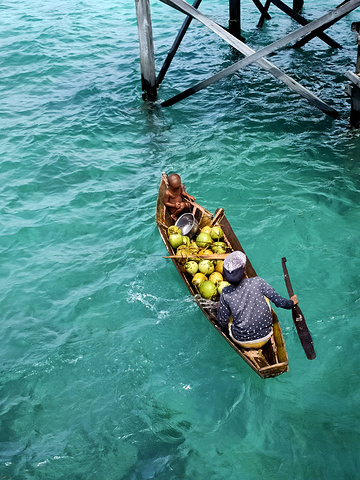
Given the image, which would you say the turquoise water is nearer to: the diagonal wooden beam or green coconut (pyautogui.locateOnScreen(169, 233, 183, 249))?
green coconut (pyautogui.locateOnScreen(169, 233, 183, 249))

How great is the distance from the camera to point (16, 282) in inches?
312

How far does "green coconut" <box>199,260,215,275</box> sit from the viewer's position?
6.76 meters

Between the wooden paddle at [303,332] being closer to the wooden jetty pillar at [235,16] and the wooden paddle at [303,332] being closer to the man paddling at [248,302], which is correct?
the man paddling at [248,302]

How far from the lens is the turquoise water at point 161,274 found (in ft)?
18.1

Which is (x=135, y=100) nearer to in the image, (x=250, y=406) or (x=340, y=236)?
(x=340, y=236)

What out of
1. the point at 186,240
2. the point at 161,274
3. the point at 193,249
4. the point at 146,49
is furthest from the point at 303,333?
the point at 146,49

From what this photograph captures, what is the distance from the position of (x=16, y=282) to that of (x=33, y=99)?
7.63 m

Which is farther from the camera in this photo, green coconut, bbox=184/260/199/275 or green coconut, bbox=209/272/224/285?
green coconut, bbox=184/260/199/275

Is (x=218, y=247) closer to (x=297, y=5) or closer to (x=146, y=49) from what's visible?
(x=146, y=49)

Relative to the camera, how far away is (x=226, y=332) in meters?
6.08

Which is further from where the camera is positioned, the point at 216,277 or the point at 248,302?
the point at 216,277

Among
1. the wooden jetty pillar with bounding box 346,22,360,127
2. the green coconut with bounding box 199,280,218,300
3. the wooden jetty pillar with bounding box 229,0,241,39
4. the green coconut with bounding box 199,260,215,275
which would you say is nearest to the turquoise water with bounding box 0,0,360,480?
the wooden jetty pillar with bounding box 346,22,360,127

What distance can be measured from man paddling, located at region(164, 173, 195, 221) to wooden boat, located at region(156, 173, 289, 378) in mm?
120

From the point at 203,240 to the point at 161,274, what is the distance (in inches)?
41.5
